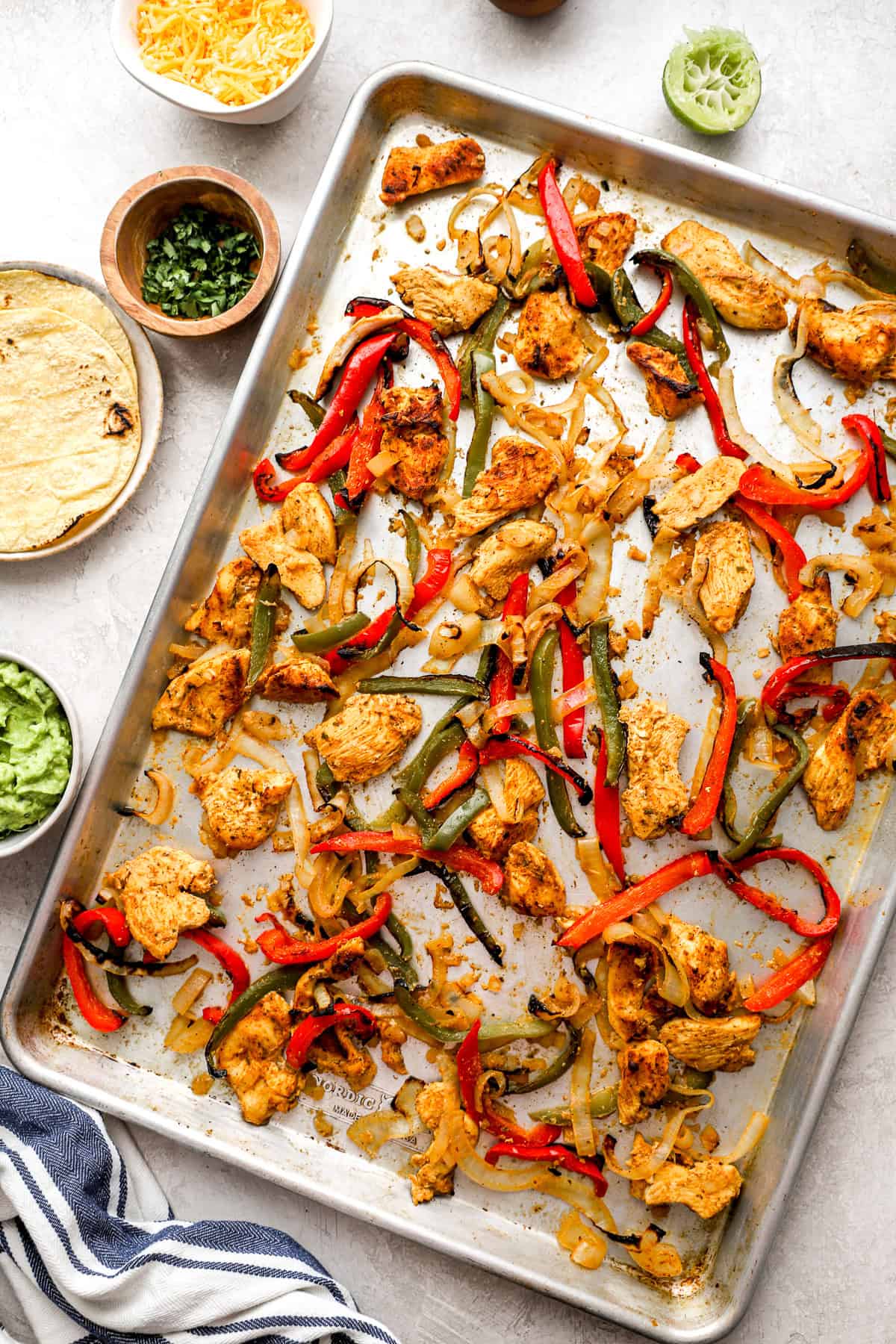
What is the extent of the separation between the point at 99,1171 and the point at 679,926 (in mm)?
2304

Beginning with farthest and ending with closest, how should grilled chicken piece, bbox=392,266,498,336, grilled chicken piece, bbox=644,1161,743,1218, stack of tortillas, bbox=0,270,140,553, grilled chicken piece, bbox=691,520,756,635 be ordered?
stack of tortillas, bbox=0,270,140,553, grilled chicken piece, bbox=392,266,498,336, grilled chicken piece, bbox=691,520,756,635, grilled chicken piece, bbox=644,1161,743,1218

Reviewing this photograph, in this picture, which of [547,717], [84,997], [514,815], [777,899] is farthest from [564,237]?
[84,997]

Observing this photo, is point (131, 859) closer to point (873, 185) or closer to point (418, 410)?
point (418, 410)

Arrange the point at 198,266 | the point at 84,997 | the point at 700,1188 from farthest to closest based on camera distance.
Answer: the point at 198,266 → the point at 84,997 → the point at 700,1188

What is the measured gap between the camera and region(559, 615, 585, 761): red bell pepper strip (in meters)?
4.09

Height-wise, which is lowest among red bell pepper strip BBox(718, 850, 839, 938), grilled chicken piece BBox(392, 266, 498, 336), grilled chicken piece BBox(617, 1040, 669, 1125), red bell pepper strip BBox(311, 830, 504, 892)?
grilled chicken piece BBox(617, 1040, 669, 1125)

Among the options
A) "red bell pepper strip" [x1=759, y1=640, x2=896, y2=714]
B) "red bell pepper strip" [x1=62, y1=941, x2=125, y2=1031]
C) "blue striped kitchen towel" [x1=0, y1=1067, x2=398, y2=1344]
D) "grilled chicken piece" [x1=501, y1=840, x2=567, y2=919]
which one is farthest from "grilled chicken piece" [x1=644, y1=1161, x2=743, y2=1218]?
"red bell pepper strip" [x1=62, y1=941, x2=125, y2=1031]

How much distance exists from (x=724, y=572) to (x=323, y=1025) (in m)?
2.19

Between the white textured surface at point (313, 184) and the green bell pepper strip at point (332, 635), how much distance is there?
29.5 inches

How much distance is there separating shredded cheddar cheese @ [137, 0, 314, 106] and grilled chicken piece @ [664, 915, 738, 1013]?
11.3 ft

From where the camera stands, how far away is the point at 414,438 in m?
4.17

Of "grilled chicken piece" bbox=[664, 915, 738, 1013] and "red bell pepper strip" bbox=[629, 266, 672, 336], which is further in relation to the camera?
"red bell pepper strip" bbox=[629, 266, 672, 336]

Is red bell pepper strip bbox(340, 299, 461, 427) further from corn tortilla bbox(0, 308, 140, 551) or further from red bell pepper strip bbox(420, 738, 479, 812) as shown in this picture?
red bell pepper strip bbox(420, 738, 479, 812)

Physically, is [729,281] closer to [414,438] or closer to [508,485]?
[508,485]
